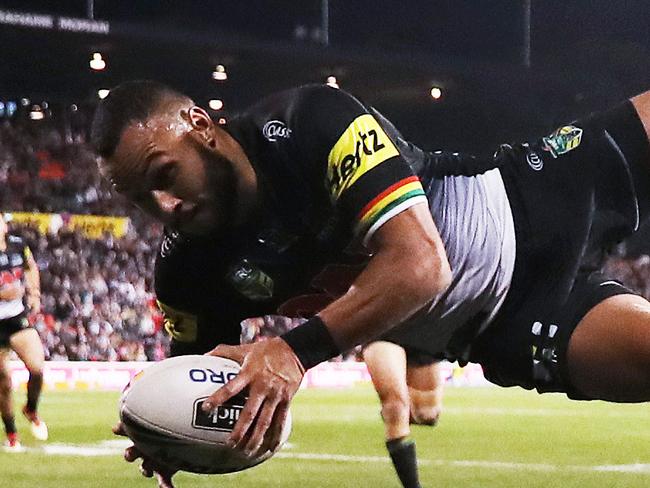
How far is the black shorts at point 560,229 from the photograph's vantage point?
3289mm

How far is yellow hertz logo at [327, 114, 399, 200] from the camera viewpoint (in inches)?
106

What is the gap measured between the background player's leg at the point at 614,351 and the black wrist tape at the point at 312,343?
919 millimetres

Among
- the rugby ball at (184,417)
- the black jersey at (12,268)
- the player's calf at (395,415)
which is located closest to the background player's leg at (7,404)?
the black jersey at (12,268)

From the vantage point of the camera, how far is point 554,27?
77.9 feet

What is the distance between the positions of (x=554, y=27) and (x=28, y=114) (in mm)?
11063

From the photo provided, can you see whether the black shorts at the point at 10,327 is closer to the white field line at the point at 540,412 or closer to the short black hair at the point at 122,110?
the short black hair at the point at 122,110

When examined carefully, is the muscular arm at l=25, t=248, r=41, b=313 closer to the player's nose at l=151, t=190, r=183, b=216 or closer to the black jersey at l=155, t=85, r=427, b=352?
the black jersey at l=155, t=85, r=427, b=352

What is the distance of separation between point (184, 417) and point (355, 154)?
0.75 meters

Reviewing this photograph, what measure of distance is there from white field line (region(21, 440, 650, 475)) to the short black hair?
479 cm

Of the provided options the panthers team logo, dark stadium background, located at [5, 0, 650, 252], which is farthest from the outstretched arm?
dark stadium background, located at [5, 0, 650, 252]

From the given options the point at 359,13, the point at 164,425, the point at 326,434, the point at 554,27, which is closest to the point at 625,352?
the point at 164,425

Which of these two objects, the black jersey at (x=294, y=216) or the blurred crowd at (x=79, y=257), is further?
the blurred crowd at (x=79, y=257)

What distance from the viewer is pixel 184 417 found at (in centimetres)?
271

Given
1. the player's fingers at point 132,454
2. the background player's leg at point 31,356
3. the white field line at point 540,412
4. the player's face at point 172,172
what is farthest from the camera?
the white field line at point 540,412
